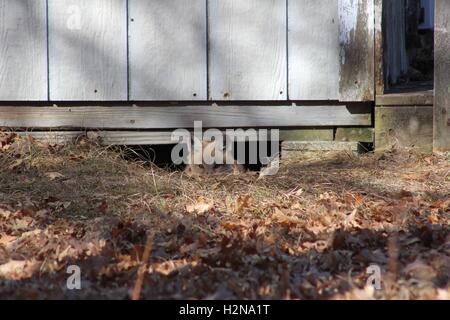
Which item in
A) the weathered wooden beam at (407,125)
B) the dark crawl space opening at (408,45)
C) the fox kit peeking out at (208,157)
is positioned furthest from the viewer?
the dark crawl space opening at (408,45)

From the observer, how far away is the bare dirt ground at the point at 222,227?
11.3ft

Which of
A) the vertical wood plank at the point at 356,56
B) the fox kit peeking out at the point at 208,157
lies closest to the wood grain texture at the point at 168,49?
the fox kit peeking out at the point at 208,157

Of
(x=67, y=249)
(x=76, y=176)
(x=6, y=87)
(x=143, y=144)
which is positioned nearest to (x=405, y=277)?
(x=67, y=249)

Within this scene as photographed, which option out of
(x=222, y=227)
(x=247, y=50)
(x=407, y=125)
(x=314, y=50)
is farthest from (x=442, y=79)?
(x=222, y=227)

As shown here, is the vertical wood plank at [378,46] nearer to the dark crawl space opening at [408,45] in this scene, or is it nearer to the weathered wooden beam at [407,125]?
the weathered wooden beam at [407,125]

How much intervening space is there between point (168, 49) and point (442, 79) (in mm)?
2061

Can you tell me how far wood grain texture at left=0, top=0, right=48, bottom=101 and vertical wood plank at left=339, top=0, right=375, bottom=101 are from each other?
2235mm

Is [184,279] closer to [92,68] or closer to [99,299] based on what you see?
[99,299]

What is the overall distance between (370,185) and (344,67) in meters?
1.12

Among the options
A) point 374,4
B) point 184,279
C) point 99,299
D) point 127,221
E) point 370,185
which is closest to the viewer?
point 99,299

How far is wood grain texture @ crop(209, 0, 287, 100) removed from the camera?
6.09m

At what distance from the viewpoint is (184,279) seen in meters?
3.50

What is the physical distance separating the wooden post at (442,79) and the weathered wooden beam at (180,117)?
514mm

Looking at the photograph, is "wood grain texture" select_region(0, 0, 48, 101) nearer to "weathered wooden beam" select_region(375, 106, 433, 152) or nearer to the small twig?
the small twig
